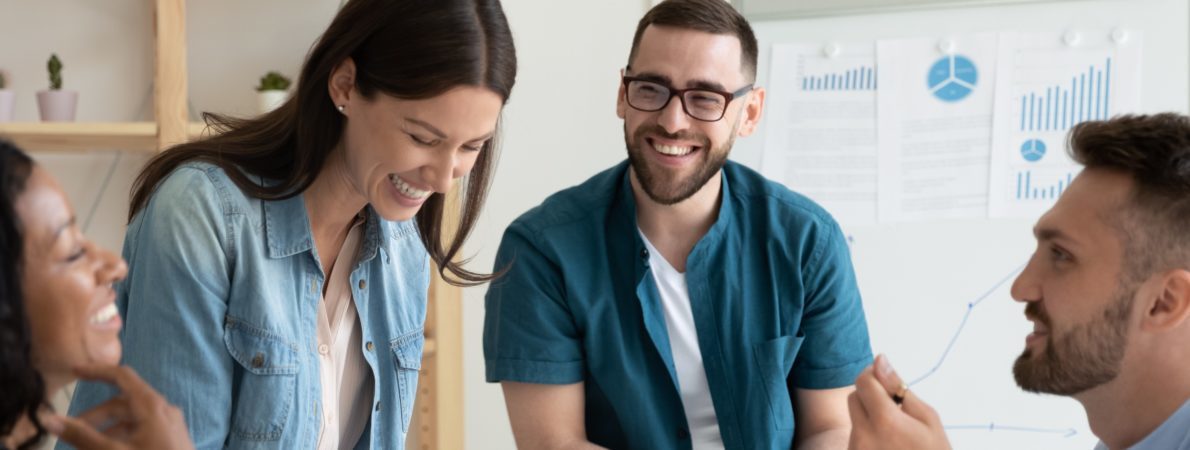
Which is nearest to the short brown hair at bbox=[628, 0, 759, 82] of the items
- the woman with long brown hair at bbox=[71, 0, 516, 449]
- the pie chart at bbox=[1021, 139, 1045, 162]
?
the woman with long brown hair at bbox=[71, 0, 516, 449]

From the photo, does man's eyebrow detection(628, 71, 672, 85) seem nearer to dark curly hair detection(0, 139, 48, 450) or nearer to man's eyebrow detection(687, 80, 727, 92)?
man's eyebrow detection(687, 80, 727, 92)

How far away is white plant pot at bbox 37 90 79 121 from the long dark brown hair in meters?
1.00

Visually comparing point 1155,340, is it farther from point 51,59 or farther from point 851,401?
point 51,59

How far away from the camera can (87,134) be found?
2.34 m

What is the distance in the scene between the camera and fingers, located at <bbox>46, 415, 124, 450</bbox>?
100 cm

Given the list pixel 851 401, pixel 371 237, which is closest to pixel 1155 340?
pixel 851 401

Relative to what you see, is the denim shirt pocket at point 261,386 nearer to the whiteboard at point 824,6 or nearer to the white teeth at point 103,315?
the white teeth at point 103,315

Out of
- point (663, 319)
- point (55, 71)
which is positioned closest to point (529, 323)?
point (663, 319)

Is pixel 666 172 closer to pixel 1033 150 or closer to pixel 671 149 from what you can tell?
pixel 671 149

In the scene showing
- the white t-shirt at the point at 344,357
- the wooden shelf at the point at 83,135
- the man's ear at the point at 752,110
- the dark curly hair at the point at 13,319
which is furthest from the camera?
the wooden shelf at the point at 83,135

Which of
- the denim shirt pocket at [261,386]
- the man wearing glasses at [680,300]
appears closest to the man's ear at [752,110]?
the man wearing glasses at [680,300]

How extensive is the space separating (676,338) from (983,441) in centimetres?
93

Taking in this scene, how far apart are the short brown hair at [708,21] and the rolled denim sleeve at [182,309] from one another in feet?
2.66

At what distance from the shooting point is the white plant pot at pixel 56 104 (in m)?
2.42
